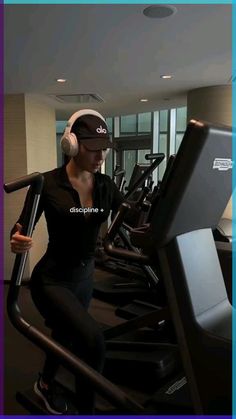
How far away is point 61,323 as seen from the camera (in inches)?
71.2

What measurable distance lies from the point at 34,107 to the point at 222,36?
9.96ft

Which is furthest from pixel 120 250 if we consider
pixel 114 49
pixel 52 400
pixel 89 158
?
pixel 114 49

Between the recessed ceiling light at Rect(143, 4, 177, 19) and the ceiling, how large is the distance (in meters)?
0.04

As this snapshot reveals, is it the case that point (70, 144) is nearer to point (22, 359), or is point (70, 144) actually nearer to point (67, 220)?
point (67, 220)

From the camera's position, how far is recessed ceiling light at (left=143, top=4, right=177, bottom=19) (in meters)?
2.26

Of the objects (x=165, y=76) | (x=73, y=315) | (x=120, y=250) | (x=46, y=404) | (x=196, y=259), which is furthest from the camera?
(x=165, y=76)

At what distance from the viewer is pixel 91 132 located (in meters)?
1.94

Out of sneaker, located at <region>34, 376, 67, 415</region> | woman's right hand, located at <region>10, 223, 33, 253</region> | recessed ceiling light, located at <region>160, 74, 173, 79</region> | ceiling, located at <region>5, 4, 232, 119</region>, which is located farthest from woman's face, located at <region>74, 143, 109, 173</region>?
recessed ceiling light, located at <region>160, 74, 173, 79</region>

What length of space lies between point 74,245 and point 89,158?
1.57 feet

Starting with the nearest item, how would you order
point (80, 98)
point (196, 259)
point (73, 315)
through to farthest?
1. point (196, 259)
2. point (73, 315)
3. point (80, 98)

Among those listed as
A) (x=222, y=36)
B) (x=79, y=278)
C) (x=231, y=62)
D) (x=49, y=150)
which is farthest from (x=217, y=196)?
(x=49, y=150)

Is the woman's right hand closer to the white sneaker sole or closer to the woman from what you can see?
the woman

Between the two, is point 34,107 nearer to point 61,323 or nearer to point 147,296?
point 147,296

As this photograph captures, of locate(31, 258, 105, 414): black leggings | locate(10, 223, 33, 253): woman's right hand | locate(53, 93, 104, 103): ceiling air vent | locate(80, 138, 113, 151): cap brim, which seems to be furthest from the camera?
locate(53, 93, 104, 103): ceiling air vent
